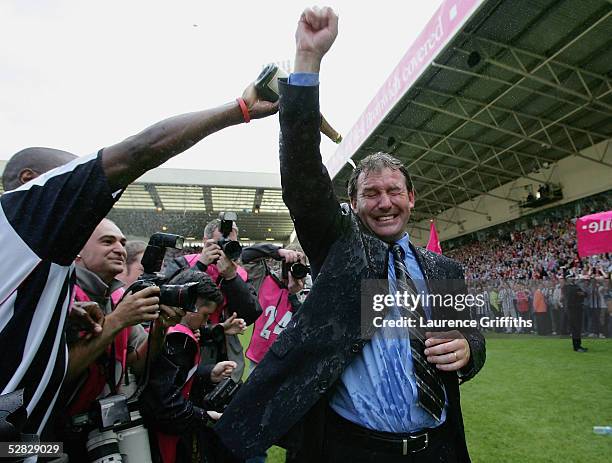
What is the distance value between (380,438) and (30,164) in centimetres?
145

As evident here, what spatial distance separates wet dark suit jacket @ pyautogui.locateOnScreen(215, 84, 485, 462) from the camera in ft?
4.09

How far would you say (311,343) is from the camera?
1328 mm

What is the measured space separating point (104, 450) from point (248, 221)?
92.6 ft

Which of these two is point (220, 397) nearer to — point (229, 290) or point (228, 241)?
point (229, 290)

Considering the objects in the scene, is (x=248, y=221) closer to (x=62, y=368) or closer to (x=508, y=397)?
(x=508, y=397)

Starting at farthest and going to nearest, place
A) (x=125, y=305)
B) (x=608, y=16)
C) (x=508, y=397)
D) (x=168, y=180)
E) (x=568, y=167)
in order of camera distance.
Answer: (x=168, y=180)
(x=568, y=167)
(x=608, y=16)
(x=508, y=397)
(x=125, y=305)

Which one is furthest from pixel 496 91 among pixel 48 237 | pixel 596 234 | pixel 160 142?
pixel 48 237

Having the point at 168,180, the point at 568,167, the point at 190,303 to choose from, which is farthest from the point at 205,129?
the point at 168,180

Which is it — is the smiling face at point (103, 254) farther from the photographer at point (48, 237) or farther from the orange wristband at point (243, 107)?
the orange wristband at point (243, 107)

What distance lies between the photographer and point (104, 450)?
158cm

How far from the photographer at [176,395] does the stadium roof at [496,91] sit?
7.31 m

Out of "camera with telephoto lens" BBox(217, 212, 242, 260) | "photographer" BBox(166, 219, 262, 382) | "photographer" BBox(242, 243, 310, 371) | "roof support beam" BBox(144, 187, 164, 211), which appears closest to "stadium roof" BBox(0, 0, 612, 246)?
"roof support beam" BBox(144, 187, 164, 211)

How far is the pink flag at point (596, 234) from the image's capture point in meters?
6.73

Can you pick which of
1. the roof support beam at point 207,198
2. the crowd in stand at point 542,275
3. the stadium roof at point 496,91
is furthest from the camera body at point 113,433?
the roof support beam at point 207,198
